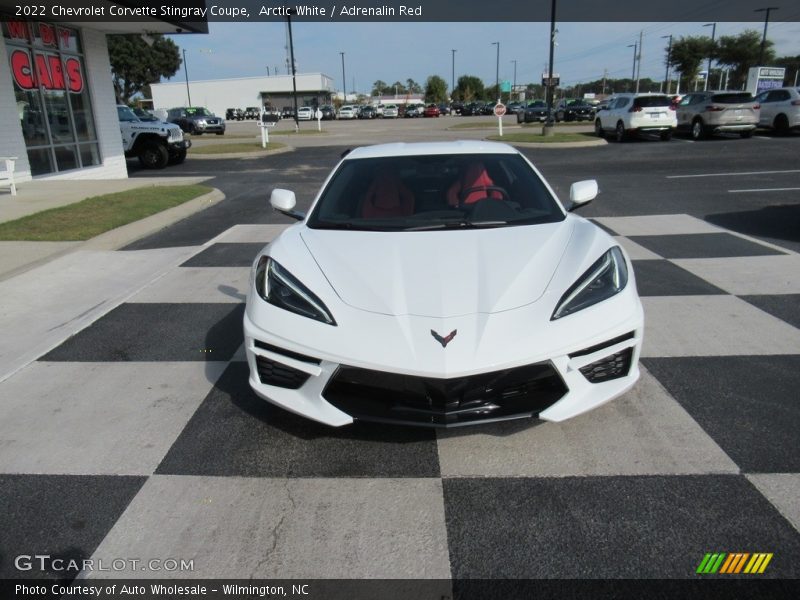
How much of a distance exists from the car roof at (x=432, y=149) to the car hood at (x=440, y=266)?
1.00 metres

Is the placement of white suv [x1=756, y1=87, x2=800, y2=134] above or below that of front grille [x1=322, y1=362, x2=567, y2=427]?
above

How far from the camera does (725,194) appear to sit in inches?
435

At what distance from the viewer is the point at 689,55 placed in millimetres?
74875

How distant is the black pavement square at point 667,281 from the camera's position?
5.54 metres

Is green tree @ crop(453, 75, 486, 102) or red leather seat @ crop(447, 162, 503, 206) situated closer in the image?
red leather seat @ crop(447, 162, 503, 206)

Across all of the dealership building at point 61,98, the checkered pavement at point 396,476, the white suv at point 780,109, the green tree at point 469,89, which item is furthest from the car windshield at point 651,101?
the green tree at point 469,89

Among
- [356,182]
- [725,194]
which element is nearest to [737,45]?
[725,194]

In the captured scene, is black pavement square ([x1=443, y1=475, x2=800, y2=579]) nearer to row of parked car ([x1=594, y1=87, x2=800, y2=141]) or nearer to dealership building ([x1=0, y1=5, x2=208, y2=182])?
dealership building ([x1=0, y1=5, x2=208, y2=182])

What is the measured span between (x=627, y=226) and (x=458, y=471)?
663 centimetres

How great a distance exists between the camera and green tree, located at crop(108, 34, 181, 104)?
69125 mm

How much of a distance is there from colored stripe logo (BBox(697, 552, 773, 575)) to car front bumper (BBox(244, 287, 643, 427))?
780mm

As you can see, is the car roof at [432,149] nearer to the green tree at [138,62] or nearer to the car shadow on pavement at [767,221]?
the car shadow on pavement at [767,221]

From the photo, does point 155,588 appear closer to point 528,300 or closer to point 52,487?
point 52,487

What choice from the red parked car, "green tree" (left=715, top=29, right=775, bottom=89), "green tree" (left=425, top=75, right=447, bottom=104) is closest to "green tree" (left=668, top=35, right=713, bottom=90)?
"green tree" (left=715, top=29, right=775, bottom=89)
